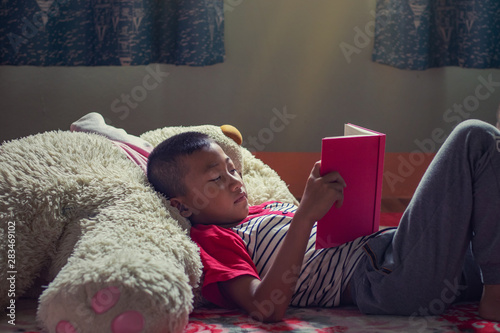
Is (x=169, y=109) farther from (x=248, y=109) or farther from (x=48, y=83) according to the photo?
(x=48, y=83)

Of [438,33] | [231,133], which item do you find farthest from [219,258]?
[438,33]

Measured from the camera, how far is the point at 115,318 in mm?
682

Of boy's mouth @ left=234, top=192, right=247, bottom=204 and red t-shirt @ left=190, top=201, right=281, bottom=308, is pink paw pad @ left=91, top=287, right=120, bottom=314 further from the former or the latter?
boy's mouth @ left=234, top=192, right=247, bottom=204

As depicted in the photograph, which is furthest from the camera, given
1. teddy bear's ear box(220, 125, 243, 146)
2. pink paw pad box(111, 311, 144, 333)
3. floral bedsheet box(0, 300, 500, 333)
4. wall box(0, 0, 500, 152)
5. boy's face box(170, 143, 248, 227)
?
wall box(0, 0, 500, 152)

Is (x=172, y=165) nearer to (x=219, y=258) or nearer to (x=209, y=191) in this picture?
(x=209, y=191)

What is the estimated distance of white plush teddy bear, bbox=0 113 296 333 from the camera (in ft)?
2.27

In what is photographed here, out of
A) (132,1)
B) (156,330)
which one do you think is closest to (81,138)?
(156,330)

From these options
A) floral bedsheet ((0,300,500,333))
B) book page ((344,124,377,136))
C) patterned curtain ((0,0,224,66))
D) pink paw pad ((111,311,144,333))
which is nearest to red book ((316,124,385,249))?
book page ((344,124,377,136))

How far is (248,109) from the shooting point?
224 cm

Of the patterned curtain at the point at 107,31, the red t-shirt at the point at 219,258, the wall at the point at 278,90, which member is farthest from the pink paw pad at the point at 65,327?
the wall at the point at 278,90

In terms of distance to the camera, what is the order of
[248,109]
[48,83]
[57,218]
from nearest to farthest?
1. [57,218]
2. [48,83]
3. [248,109]

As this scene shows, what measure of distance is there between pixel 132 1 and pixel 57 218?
49.9 inches

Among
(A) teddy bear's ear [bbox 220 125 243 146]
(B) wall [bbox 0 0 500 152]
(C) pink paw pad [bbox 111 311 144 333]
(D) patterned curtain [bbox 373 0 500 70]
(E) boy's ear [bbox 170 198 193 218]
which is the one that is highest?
(D) patterned curtain [bbox 373 0 500 70]

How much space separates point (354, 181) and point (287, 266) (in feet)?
0.63
